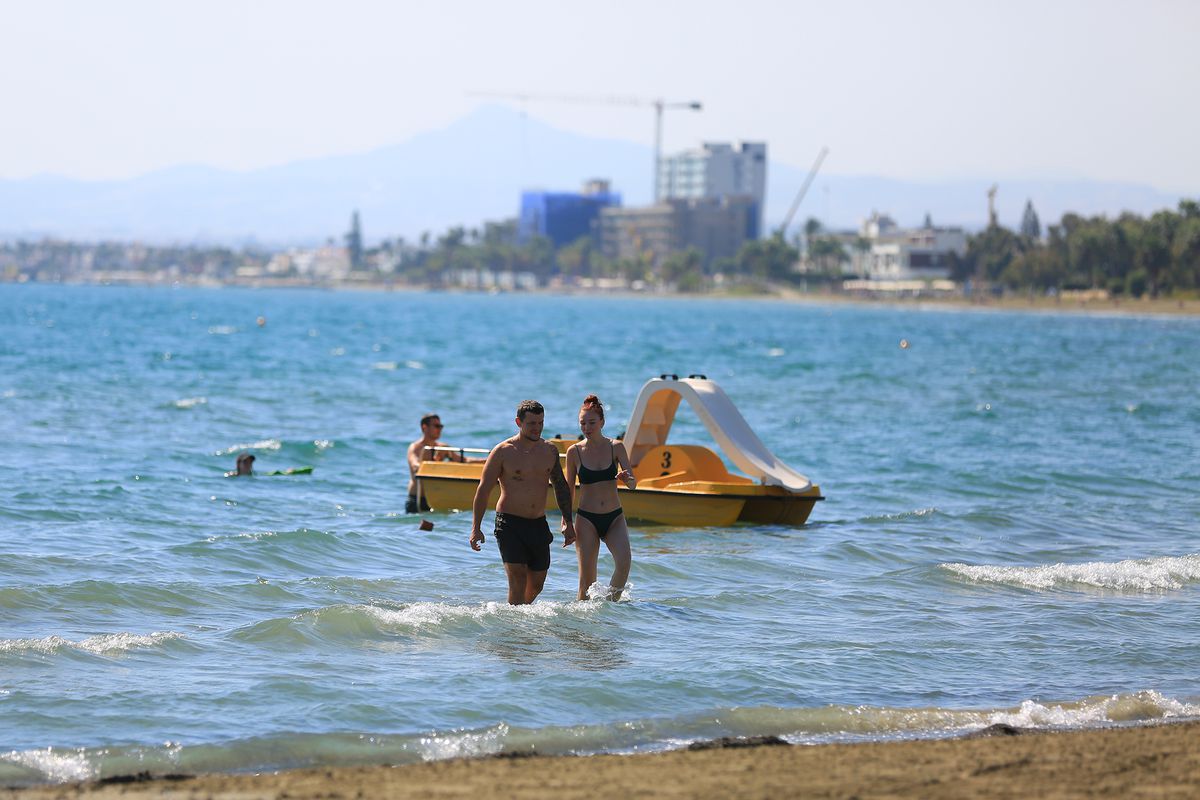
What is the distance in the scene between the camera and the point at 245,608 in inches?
516

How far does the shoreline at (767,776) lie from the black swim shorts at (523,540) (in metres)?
3.42

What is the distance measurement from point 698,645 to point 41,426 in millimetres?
22565

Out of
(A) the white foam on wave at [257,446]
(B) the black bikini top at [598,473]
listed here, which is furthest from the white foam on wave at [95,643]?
(A) the white foam on wave at [257,446]

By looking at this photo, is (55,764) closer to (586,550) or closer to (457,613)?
(457,613)

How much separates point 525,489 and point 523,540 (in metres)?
0.41

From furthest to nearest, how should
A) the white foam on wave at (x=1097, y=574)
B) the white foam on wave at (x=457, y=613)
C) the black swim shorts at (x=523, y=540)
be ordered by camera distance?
the white foam on wave at (x=1097, y=574) → the white foam on wave at (x=457, y=613) → the black swim shorts at (x=523, y=540)

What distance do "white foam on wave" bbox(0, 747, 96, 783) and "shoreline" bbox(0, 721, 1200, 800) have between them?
0.23m

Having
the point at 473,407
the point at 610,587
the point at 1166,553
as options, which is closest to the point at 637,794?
the point at 610,587

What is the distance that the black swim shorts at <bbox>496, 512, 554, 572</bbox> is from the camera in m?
11.8

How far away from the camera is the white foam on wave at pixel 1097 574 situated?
14.6 metres

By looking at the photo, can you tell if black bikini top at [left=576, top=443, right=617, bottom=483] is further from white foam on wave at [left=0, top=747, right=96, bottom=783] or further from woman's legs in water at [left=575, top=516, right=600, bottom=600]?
white foam on wave at [left=0, top=747, right=96, bottom=783]

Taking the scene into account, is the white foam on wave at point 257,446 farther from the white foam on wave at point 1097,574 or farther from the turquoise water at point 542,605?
the white foam on wave at point 1097,574

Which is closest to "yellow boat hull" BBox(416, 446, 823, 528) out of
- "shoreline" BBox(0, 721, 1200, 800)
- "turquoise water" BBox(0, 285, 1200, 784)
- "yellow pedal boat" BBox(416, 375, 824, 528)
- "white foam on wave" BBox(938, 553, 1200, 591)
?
"yellow pedal boat" BBox(416, 375, 824, 528)

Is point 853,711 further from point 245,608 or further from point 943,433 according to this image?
point 943,433
